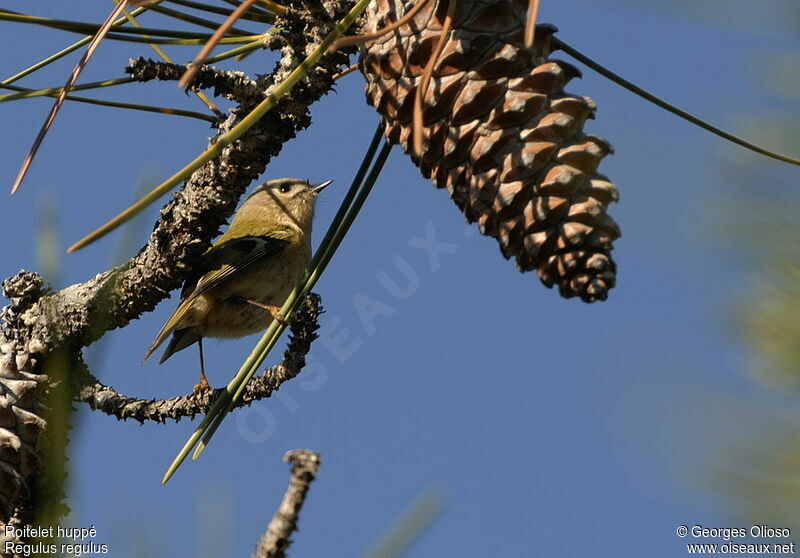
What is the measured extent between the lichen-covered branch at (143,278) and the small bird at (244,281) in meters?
1.06

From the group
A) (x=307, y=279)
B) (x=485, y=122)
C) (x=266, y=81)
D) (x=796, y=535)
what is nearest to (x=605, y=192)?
(x=485, y=122)

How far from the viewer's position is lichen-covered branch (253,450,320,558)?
1.41 metres

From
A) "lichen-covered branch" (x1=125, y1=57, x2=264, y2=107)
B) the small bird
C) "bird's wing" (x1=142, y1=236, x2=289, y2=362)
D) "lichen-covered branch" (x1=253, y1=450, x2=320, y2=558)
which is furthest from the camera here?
the small bird

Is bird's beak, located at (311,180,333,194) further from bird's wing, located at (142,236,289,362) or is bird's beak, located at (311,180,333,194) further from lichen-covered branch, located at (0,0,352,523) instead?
lichen-covered branch, located at (0,0,352,523)

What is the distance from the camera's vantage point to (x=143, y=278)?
2.48 meters

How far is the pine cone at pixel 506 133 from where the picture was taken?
4.96 feet

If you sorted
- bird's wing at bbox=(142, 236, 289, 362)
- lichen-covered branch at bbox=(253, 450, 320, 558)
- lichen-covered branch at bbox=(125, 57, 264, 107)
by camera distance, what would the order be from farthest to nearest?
bird's wing at bbox=(142, 236, 289, 362)
lichen-covered branch at bbox=(125, 57, 264, 107)
lichen-covered branch at bbox=(253, 450, 320, 558)

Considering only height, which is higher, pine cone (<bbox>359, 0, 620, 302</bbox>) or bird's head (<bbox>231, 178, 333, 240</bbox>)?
bird's head (<bbox>231, 178, 333, 240</bbox>)

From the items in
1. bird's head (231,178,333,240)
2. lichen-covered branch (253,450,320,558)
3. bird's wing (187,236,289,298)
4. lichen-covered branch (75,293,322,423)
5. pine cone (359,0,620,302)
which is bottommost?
lichen-covered branch (253,450,320,558)

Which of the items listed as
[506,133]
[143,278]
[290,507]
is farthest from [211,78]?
[290,507]

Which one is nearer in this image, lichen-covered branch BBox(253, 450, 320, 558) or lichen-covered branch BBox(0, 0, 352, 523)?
→ lichen-covered branch BBox(253, 450, 320, 558)

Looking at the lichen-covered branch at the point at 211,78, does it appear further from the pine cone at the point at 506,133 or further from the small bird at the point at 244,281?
the small bird at the point at 244,281

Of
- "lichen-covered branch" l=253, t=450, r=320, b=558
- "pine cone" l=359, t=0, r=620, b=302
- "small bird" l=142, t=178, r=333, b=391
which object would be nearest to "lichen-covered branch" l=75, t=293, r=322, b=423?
"pine cone" l=359, t=0, r=620, b=302

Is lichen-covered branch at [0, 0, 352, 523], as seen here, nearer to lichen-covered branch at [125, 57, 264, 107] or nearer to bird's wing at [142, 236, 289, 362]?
lichen-covered branch at [125, 57, 264, 107]
